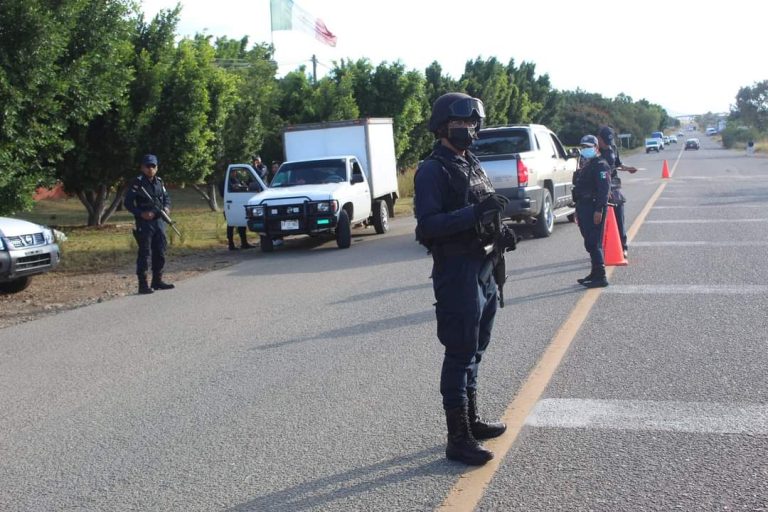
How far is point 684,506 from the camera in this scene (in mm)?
3799

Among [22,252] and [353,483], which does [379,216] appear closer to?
[22,252]

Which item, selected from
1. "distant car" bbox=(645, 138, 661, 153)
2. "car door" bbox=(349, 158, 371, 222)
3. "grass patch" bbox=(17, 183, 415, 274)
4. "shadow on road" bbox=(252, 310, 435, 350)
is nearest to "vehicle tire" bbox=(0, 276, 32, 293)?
"grass patch" bbox=(17, 183, 415, 274)

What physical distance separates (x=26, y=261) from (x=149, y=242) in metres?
1.61

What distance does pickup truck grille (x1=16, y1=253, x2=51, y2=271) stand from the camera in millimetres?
11062

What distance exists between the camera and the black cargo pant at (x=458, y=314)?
14.3ft

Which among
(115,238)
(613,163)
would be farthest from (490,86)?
(613,163)

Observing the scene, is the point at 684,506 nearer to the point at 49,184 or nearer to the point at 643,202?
the point at 49,184

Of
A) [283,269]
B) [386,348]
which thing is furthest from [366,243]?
[386,348]

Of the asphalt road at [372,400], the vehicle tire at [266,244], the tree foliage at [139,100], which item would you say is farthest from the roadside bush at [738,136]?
the asphalt road at [372,400]

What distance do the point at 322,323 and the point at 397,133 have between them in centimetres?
2451

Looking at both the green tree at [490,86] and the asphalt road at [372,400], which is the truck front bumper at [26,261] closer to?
the asphalt road at [372,400]

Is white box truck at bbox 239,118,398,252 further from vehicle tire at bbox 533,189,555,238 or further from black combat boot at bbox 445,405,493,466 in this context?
black combat boot at bbox 445,405,493,466

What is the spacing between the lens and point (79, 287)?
12812 millimetres

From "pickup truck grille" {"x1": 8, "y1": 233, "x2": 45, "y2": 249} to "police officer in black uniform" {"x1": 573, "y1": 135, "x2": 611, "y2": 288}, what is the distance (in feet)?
23.7
